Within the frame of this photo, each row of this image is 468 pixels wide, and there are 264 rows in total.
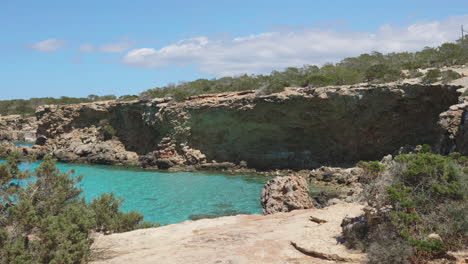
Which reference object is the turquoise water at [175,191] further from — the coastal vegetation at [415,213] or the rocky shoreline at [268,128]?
the coastal vegetation at [415,213]

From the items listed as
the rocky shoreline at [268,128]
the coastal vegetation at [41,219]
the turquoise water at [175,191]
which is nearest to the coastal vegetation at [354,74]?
the rocky shoreline at [268,128]

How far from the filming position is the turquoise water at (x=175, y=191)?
57.2 feet

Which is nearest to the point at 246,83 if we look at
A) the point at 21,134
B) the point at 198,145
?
the point at 198,145

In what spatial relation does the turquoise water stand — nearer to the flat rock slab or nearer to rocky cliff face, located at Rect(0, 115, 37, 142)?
the flat rock slab

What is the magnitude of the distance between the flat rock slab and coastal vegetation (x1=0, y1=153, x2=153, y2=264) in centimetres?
83

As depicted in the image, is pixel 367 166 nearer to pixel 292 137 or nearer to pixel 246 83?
pixel 292 137

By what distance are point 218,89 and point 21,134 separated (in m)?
33.6

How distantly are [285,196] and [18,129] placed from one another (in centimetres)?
5566

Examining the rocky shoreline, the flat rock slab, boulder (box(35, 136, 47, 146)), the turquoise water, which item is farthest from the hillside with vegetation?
the flat rock slab

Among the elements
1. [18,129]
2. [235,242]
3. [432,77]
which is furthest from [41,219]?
[18,129]

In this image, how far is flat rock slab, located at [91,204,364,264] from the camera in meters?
7.43

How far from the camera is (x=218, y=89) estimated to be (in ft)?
124

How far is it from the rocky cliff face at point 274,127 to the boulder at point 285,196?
37.5ft

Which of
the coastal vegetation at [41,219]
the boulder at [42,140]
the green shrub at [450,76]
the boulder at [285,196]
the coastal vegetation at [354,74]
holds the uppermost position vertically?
the coastal vegetation at [354,74]
